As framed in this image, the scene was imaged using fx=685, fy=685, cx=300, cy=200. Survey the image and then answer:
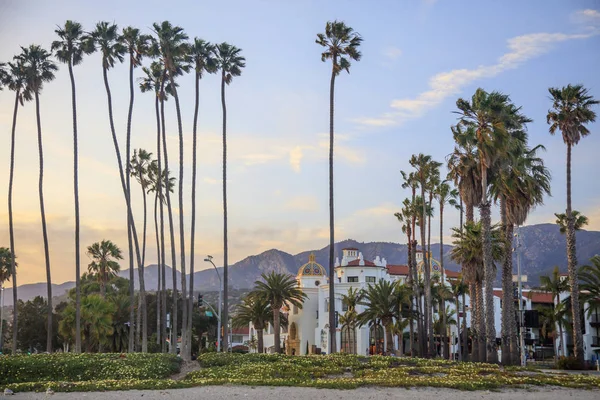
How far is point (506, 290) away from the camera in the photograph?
5172 centimetres

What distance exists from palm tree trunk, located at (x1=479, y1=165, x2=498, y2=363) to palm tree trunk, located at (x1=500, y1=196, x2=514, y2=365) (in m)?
0.89

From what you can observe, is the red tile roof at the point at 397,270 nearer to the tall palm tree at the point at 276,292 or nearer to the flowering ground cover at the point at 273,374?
the tall palm tree at the point at 276,292

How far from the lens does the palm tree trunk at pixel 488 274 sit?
159 ft

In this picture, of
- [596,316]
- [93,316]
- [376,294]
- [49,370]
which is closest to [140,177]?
[93,316]

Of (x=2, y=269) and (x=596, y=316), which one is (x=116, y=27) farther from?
(x=596, y=316)

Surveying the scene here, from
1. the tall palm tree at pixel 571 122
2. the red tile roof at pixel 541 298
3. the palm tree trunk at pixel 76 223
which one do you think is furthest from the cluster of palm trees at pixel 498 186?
the red tile roof at pixel 541 298

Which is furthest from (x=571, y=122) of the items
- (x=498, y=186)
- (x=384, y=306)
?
(x=384, y=306)

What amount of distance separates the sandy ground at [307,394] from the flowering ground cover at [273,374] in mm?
1010

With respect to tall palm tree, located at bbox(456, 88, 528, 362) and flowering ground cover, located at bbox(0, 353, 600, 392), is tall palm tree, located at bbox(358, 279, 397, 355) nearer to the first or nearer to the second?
tall palm tree, located at bbox(456, 88, 528, 362)

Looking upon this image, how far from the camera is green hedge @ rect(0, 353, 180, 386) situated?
107ft

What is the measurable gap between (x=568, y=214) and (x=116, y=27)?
132 feet

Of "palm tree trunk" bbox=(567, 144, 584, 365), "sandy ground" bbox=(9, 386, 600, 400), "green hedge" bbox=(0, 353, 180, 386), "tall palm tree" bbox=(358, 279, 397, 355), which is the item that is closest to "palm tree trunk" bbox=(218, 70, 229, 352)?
"green hedge" bbox=(0, 353, 180, 386)

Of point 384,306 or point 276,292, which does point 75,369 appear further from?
point 276,292

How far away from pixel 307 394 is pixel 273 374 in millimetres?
7164
